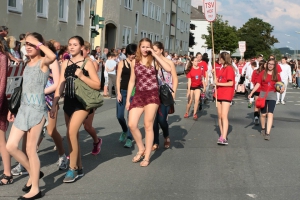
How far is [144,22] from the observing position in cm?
4728

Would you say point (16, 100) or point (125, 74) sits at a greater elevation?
point (125, 74)

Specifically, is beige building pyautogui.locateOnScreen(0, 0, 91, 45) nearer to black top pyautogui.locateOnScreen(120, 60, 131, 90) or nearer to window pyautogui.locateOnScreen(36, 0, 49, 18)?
window pyautogui.locateOnScreen(36, 0, 49, 18)

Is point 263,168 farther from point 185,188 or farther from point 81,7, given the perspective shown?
point 81,7

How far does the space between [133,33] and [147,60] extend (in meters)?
36.0

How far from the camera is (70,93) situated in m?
6.14

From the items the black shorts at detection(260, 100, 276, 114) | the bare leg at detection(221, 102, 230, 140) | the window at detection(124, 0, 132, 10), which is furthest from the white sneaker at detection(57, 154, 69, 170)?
the window at detection(124, 0, 132, 10)

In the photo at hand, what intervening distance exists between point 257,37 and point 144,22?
74.1 meters

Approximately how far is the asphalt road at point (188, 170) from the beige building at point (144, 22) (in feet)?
78.2

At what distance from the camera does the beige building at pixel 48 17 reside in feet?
65.9

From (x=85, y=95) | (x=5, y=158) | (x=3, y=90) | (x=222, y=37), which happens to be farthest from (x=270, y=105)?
(x=222, y=37)

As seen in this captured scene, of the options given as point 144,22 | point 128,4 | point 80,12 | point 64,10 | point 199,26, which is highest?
point 199,26

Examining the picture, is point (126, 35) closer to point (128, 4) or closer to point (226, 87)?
point (128, 4)

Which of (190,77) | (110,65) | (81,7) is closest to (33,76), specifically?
(190,77)

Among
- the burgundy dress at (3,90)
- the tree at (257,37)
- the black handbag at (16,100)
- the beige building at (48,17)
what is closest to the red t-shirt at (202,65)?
the beige building at (48,17)
